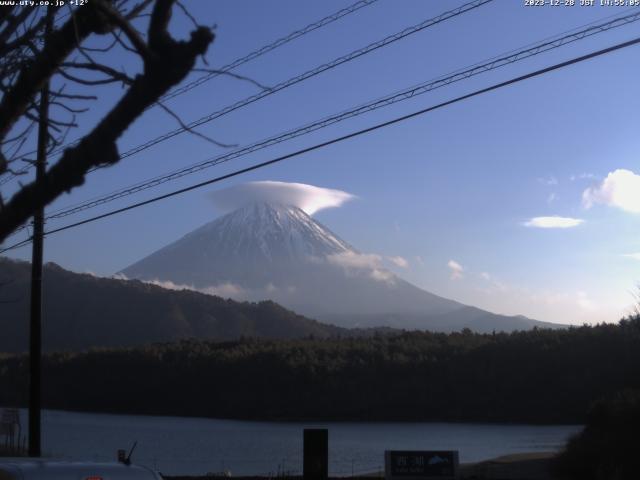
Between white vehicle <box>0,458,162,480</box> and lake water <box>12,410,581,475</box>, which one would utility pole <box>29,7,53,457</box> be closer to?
lake water <box>12,410,581,475</box>

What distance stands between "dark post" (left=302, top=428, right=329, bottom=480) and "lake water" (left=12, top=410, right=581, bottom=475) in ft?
34.1

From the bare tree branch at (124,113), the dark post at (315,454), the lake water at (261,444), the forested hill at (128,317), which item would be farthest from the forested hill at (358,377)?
Answer: the bare tree branch at (124,113)

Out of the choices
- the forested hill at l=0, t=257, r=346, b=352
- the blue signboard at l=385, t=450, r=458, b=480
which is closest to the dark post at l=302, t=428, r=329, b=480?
the blue signboard at l=385, t=450, r=458, b=480

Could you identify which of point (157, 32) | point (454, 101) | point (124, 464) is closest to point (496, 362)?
point (454, 101)

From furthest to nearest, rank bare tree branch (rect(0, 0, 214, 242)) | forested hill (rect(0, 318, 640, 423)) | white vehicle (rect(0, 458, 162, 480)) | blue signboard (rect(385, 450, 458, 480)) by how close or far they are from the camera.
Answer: forested hill (rect(0, 318, 640, 423)) → blue signboard (rect(385, 450, 458, 480)) → white vehicle (rect(0, 458, 162, 480)) → bare tree branch (rect(0, 0, 214, 242))

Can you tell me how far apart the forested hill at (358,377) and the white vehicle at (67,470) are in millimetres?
38097

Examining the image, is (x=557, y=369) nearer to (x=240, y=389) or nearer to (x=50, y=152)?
(x=240, y=389)

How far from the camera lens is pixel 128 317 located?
4333 inches

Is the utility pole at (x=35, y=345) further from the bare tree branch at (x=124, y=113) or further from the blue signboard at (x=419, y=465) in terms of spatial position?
the bare tree branch at (x=124, y=113)

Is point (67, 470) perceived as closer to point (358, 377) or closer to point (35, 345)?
point (35, 345)

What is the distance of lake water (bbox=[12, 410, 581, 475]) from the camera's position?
27.5 metres

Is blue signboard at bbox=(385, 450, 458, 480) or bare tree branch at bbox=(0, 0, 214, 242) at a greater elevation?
bare tree branch at bbox=(0, 0, 214, 242)

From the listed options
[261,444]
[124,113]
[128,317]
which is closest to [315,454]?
[124,113]

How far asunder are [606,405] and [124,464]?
18195 mm
